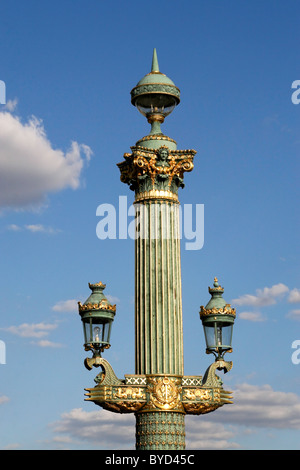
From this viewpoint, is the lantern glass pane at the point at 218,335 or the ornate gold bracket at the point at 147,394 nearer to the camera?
the ornate gold bracket at the point at 147,394

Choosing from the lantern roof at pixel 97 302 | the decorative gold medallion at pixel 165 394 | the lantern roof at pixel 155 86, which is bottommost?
the decorative gold medallion at pixel 165 394

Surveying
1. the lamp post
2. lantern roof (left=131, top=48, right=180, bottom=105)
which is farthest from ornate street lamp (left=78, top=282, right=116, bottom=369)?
lantern roof (left=131, top=48, right=180, bottom=105)

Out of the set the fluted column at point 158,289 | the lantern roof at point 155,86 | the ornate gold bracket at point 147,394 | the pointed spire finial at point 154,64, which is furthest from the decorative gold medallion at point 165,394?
the pointed spire finial at point 154,64

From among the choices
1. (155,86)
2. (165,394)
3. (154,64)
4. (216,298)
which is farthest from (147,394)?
(154,64)

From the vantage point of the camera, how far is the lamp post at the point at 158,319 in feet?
129

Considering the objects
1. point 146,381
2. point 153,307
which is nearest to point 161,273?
point 153,307

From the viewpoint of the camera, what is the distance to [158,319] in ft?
133

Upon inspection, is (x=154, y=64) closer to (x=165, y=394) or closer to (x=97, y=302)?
(x=97, y=302)

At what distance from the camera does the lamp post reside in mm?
39469

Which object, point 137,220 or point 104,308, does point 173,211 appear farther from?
point 104,308

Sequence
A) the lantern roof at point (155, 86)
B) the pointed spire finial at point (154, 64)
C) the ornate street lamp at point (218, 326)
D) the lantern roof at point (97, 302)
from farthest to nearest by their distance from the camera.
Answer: the pointed spire finial at point (154, 64)
the lantern roof at point (155, 86)
the ornate street lamp at point (218, 326)
the lantern roof at point (97, 302)

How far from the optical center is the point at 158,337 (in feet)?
132

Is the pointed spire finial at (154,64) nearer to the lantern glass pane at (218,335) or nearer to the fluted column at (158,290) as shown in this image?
the fluted column at (158,290)
